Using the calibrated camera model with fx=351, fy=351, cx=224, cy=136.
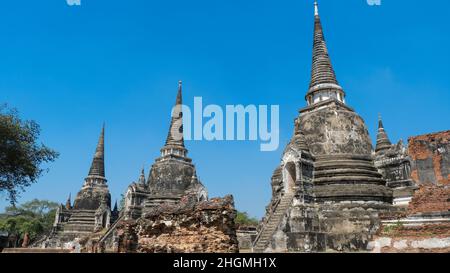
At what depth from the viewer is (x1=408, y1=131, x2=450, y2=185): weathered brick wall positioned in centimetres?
2067

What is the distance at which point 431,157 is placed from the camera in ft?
69.4

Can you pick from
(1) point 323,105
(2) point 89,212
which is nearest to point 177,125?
(2) point 89,212

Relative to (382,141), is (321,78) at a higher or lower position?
higher

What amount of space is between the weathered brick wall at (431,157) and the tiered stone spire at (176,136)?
20421 mm

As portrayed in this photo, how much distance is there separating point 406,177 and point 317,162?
5093 mm

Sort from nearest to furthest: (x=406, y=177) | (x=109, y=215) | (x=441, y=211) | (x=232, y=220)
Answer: (x=232, y=220) → (x=441, y=211) → (x=406, y=177) → (x=109, y=215)

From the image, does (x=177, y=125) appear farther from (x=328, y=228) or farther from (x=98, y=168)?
(x=328, y=228)

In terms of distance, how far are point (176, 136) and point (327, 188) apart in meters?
19.3

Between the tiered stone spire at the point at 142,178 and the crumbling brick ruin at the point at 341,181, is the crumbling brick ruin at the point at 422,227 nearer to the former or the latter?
the crumbling brick ruin at the point at 341,181

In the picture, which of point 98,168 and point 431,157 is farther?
point 98,168

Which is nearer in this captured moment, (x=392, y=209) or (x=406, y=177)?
(x=392, y=209)
